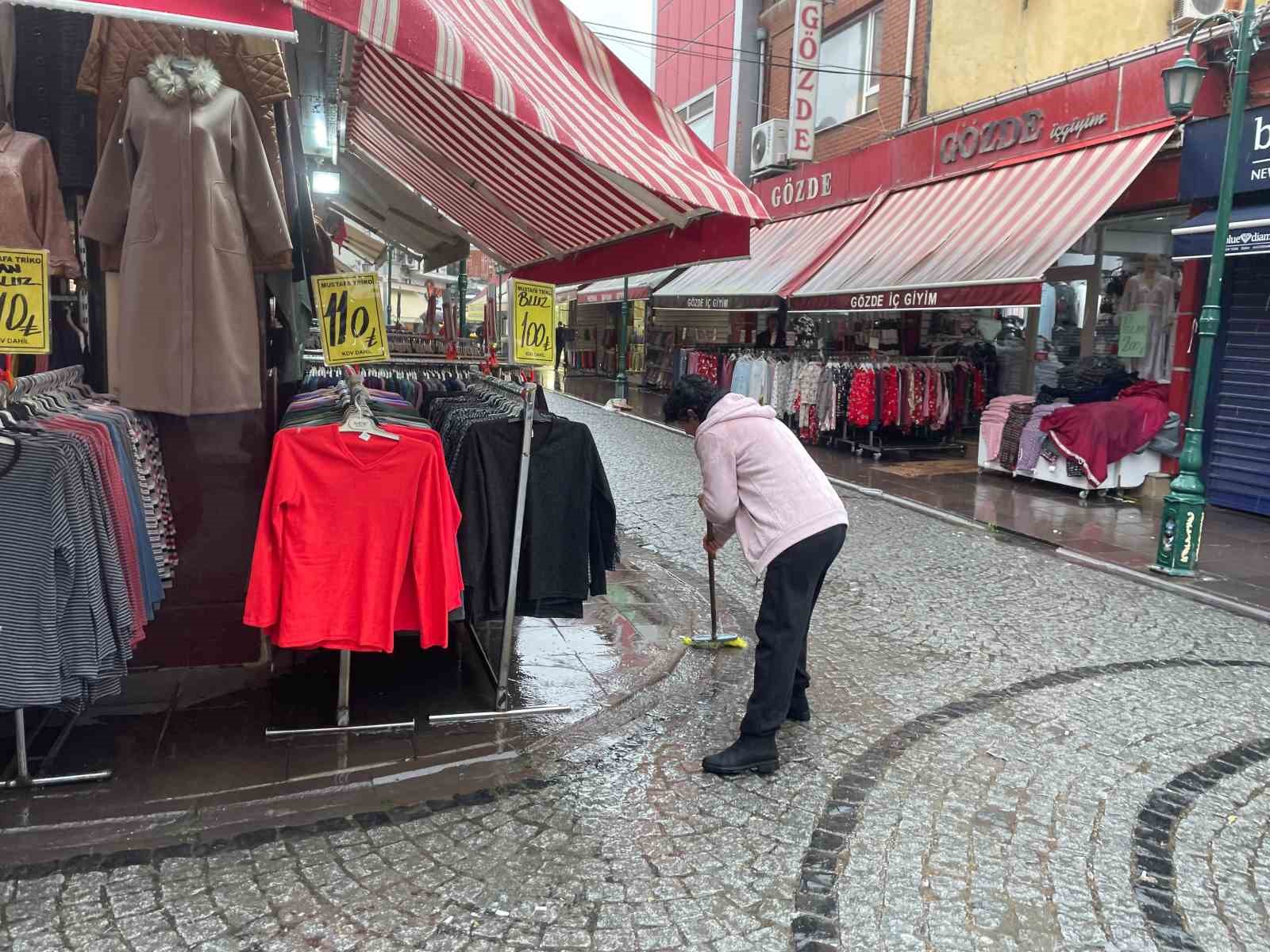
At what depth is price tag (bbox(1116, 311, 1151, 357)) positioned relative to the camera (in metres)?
12.2

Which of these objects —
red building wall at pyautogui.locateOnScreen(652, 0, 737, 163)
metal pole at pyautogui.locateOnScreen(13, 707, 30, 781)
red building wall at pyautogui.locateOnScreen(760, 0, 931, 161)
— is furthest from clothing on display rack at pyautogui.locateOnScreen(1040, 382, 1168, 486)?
red building wall at pyautogui.locateOnScreen(652, 0, 737, 163)

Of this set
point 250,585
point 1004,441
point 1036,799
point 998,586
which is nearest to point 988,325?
point 1004,441

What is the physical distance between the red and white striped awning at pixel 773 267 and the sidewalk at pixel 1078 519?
10.3ft

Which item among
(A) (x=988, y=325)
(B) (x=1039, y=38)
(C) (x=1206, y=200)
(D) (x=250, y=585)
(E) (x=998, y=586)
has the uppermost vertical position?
(B) (x=1039, y=38)

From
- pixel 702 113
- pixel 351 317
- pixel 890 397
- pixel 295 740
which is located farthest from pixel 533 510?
pixel 702 113

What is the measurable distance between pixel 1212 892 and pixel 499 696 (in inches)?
124

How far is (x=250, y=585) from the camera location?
4246 mm

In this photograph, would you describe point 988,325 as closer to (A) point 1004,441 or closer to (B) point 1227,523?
(A) point 1004,441

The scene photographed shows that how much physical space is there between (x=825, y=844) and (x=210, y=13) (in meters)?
3.67

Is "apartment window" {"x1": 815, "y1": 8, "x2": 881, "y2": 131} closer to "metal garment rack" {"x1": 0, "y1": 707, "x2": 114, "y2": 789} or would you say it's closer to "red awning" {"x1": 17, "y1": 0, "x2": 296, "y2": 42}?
"red awning" {"x1": 17, "y1": 0, "x2": 296, "y2": 42}

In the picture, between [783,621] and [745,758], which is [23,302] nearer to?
[783,621]

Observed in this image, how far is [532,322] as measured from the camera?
199 inches

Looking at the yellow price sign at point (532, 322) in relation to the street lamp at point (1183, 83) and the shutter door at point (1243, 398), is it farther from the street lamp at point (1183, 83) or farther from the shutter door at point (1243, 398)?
the shutter door at point (1243, 398)

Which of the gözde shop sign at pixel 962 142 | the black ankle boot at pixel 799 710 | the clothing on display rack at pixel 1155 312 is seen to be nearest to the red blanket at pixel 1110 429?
the clothing on display rack at pixel 1155 312
